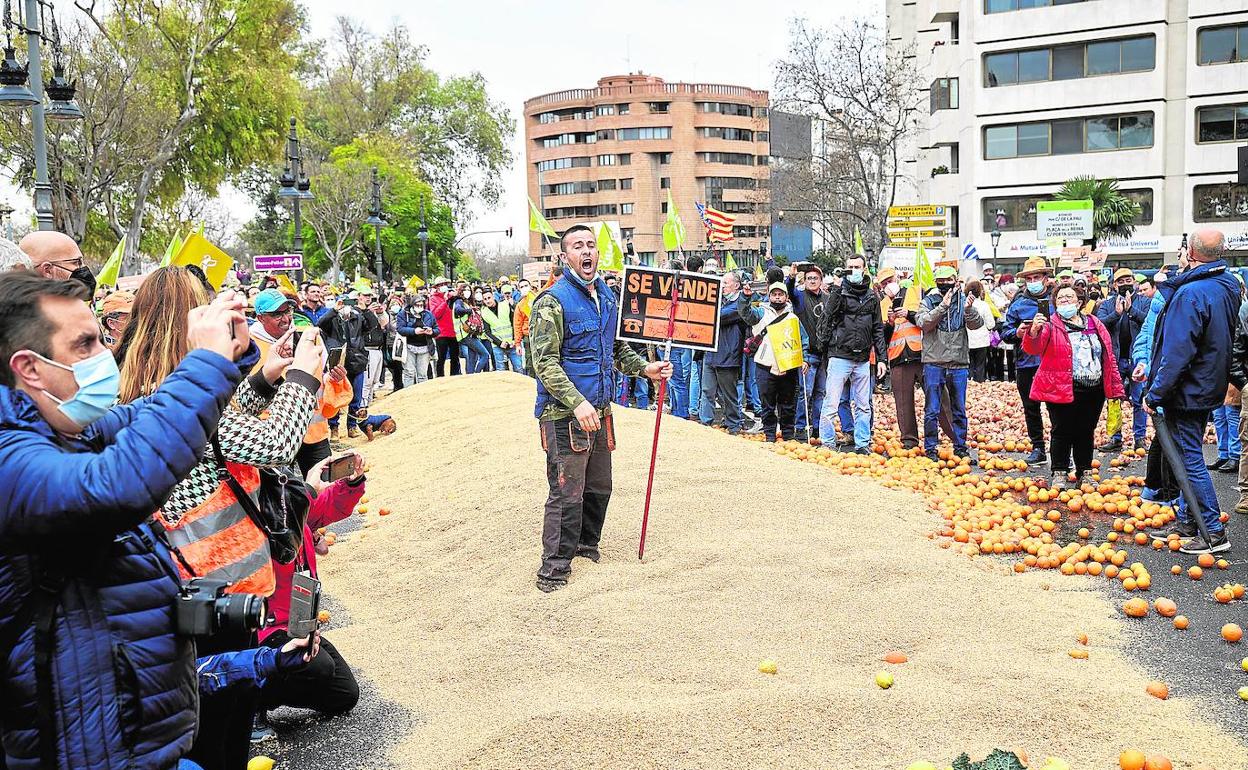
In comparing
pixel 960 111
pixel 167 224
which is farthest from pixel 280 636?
pixel 960 111

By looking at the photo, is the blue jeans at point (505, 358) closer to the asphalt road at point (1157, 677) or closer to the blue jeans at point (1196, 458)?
the asphalt road at point (1157, 677)

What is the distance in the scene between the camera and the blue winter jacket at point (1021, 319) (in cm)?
978

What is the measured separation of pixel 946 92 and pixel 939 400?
42.5m

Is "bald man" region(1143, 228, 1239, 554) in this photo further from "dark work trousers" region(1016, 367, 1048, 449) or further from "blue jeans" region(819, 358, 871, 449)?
"blue jeans" region(819, 358, 871, 449)

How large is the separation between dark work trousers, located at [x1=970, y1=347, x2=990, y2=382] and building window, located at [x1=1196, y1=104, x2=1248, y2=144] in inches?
1181

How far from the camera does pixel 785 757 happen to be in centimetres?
406

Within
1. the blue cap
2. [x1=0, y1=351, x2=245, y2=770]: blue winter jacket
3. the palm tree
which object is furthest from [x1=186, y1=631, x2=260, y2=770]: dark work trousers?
the palm tree

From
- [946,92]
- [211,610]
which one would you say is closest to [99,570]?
[211,610]

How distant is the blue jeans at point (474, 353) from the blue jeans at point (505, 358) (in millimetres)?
506

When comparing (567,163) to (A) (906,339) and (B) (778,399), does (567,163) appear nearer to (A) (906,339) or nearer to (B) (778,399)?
(B) (778,399)

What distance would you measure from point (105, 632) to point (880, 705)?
10.6 ft

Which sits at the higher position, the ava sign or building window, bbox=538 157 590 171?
building window, bbox=538 157 590 171

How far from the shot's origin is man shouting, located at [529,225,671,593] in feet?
20.3

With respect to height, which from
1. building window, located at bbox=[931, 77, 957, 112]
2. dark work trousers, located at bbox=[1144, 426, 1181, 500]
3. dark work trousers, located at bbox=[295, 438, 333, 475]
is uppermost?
building window, located at bbox=[931, 77, 957, 112]
